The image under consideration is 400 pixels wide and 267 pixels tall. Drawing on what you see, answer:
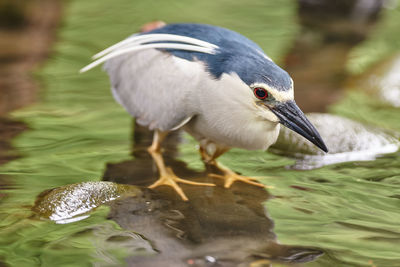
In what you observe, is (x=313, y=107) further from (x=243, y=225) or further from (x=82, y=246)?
(x=82, y=246)

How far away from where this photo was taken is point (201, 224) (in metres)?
3.02

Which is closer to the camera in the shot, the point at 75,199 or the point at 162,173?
the point at 75,199

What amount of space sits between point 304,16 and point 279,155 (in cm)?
347

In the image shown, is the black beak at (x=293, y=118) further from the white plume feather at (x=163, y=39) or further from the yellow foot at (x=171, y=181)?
the yellow foot at (x=171, y=181)

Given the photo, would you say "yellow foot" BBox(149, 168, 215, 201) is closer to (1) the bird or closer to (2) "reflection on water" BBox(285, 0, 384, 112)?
(1) the bird

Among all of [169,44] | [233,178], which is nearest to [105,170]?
[233,178]

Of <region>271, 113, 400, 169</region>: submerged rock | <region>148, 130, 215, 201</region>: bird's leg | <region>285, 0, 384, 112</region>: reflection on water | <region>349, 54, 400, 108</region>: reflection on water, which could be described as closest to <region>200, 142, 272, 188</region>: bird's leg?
<region>148, 130, 215, 201</region>: bird's leg

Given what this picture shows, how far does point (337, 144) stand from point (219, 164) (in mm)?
851

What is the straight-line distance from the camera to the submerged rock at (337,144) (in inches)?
156

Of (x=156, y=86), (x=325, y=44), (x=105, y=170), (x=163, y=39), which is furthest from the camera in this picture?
(x=325, y=44)

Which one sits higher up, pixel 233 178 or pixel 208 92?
pixel 208 92

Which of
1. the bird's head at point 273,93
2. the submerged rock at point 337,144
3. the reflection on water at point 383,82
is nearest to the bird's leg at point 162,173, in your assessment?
the bird's head at point 273,93

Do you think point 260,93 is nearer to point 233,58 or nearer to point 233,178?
point 233,58

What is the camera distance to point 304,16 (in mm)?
7031
